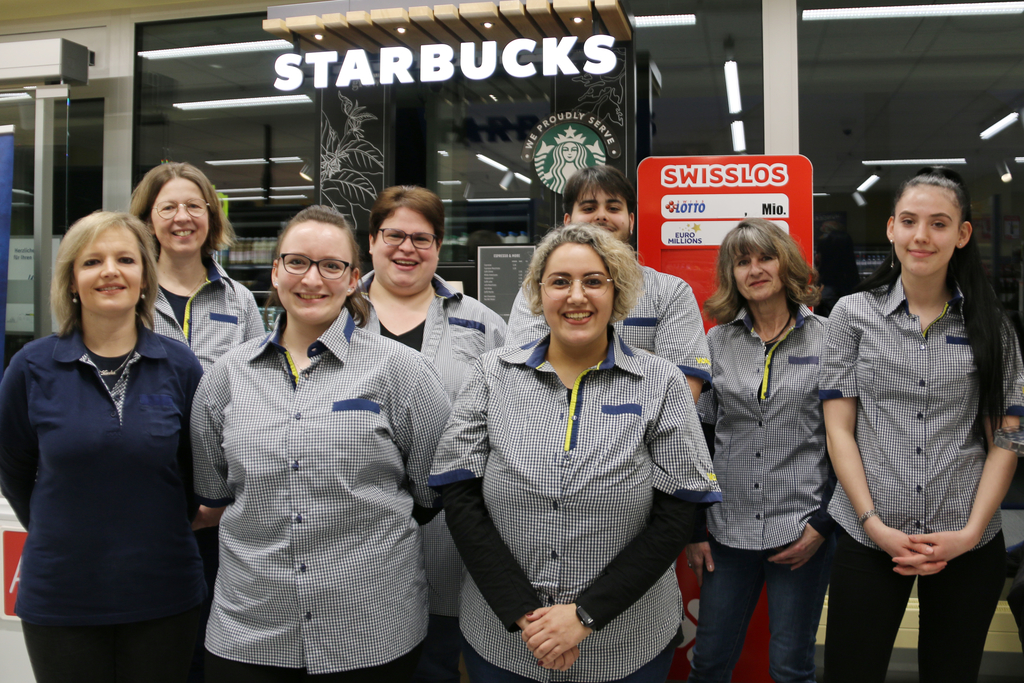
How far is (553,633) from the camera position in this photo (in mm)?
1729

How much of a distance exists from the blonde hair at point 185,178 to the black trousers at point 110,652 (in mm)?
1322

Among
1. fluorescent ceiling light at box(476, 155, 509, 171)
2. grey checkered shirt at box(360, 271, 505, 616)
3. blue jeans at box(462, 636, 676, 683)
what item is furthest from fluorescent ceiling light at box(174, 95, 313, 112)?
blue jeans at box(462, 636, 676, 683)

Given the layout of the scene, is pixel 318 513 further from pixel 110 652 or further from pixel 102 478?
pixel 110 652

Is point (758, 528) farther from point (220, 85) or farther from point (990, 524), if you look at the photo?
point (220, 85)

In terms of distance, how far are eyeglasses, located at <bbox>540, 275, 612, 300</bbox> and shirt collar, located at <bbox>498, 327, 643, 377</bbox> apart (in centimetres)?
15

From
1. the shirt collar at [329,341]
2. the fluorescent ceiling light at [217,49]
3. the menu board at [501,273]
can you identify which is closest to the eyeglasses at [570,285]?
the shirt collar at [329,341]

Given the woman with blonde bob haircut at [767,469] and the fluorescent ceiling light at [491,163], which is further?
the fluorescent ceiling light at [491,163]

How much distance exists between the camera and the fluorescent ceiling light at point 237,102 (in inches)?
222

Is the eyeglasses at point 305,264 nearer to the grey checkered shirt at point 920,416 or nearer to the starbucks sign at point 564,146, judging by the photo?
the grey checkered shirt at point 920,416

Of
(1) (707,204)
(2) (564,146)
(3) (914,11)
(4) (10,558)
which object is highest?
(3) (914,11)

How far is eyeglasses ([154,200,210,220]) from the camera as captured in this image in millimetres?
2584

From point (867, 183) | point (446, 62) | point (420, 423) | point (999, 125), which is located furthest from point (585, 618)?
point (999, 125)

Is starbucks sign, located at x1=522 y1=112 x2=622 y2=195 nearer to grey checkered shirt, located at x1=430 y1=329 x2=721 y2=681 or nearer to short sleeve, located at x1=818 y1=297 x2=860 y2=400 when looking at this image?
short sleeve, located at x1=818 y1=297 x2=860 y2=400

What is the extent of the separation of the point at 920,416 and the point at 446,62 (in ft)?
10.9
